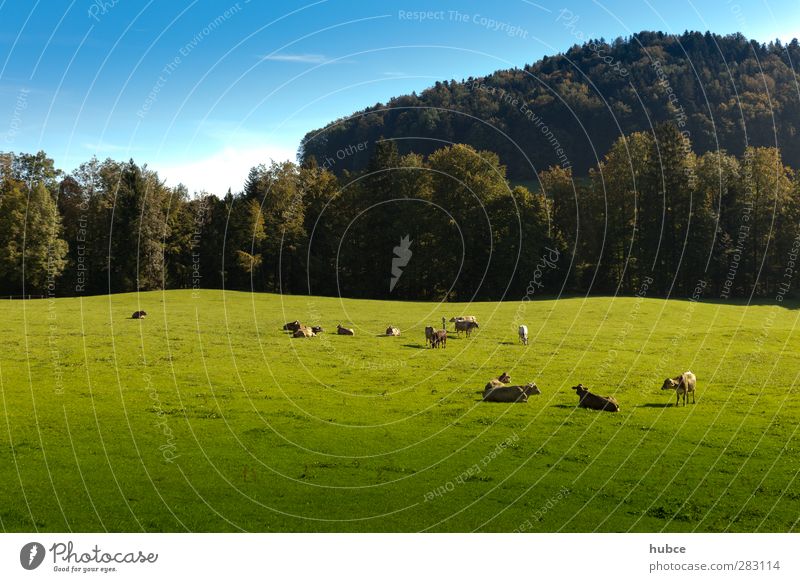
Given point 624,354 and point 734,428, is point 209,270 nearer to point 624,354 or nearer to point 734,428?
point 624,354

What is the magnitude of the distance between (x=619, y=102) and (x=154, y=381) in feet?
407

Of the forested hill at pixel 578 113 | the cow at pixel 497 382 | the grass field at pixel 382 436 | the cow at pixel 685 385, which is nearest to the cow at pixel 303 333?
the grass field at pixel 382 436

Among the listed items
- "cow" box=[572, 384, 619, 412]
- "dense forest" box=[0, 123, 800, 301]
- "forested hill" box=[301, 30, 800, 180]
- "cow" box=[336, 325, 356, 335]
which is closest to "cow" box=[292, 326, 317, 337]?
"cow" box=[336, 325, 356, 335]

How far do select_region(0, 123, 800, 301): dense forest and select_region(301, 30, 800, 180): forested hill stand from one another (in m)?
27.8

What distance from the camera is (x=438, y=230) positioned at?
82625 millimetres

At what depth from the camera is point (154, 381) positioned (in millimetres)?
26766

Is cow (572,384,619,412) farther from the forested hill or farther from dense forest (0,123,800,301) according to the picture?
the forested hill

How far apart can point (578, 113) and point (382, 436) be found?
388ft

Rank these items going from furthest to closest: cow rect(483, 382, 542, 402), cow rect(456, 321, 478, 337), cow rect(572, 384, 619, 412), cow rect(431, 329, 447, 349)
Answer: cow rect(456, 321, 478, 337) < cow rect(431, 329, 447, 349) < cow rect(483, 382, 542, 402) < cow rect(572, 384, 619, 412)

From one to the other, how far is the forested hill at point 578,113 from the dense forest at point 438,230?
2777 centimetres

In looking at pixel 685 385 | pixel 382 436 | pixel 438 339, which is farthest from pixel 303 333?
pixel 685 385

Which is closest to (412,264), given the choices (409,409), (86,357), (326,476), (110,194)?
(110,194)

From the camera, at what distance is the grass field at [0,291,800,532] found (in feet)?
45.7

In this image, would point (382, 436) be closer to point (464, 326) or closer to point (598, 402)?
point (598, 402)
